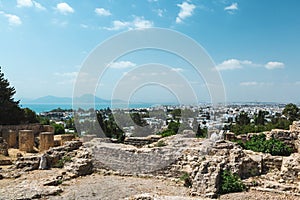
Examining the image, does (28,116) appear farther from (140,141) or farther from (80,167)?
(80,167)

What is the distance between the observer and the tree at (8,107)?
25797 mm

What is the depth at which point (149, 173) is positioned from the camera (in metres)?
11.8

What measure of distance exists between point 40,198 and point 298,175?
26.1 feet

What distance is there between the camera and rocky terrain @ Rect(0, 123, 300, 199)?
927cm

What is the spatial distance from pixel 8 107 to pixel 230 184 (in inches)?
877

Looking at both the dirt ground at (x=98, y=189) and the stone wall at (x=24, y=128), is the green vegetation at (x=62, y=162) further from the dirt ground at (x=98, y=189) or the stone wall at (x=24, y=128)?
the stone wall at (x=24, y=128)

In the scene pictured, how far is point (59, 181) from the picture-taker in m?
10.9

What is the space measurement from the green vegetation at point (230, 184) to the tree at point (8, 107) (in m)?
21.6

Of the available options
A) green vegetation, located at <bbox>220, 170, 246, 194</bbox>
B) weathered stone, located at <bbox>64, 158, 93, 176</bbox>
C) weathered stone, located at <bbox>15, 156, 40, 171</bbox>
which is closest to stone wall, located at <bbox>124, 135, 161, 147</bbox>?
weathered stone, located at <bbox>64, 158, 93, 176</bbox>

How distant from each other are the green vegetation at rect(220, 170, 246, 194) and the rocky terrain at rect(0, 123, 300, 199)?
177mm

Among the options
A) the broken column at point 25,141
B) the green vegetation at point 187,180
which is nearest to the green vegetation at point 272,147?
the green vegetation at point 187,180

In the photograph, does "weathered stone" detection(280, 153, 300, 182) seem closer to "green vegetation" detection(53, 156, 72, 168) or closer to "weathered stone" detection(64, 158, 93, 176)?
"weathered stone" detection(64, 158, 93, 176)

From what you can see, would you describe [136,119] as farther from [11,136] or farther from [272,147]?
[272,147]

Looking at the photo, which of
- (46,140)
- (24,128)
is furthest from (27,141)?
(24,128)
